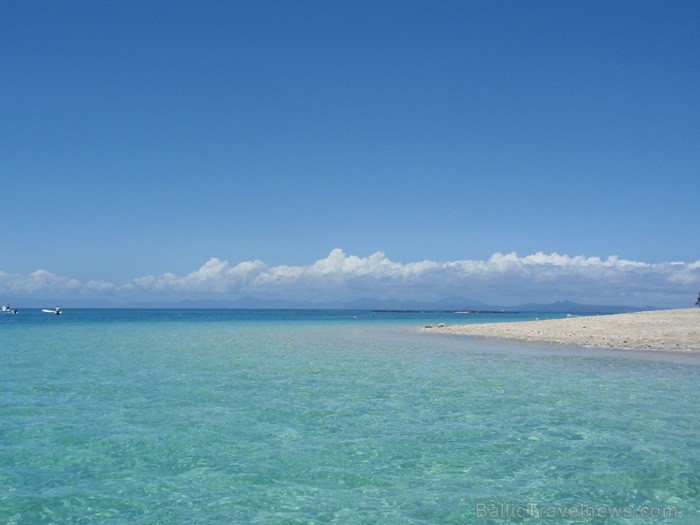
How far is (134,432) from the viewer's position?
46.0ft

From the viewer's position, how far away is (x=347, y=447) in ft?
41.5

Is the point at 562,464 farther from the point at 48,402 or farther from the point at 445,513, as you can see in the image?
the point at 48,402

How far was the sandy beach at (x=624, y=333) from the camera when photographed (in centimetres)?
4050

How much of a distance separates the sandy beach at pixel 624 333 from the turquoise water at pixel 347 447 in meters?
16.8

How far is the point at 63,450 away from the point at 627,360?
30223 mm

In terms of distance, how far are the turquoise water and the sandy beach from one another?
16822 mm

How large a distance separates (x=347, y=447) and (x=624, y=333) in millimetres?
43396

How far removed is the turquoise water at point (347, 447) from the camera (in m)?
9.27

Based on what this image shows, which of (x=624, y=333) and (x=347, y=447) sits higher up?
(x=624, y=333)

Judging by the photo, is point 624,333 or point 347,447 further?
point 624,333

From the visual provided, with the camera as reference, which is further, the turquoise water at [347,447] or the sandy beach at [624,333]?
the sandy beach at [624,333]

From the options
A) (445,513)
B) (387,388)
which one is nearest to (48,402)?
(387,388)

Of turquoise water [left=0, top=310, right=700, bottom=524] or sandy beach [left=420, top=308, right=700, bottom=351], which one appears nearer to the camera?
turquoise water [left=0, top=310, right=700, bottom=524]

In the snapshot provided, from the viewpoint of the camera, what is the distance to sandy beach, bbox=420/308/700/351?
4050 cm
